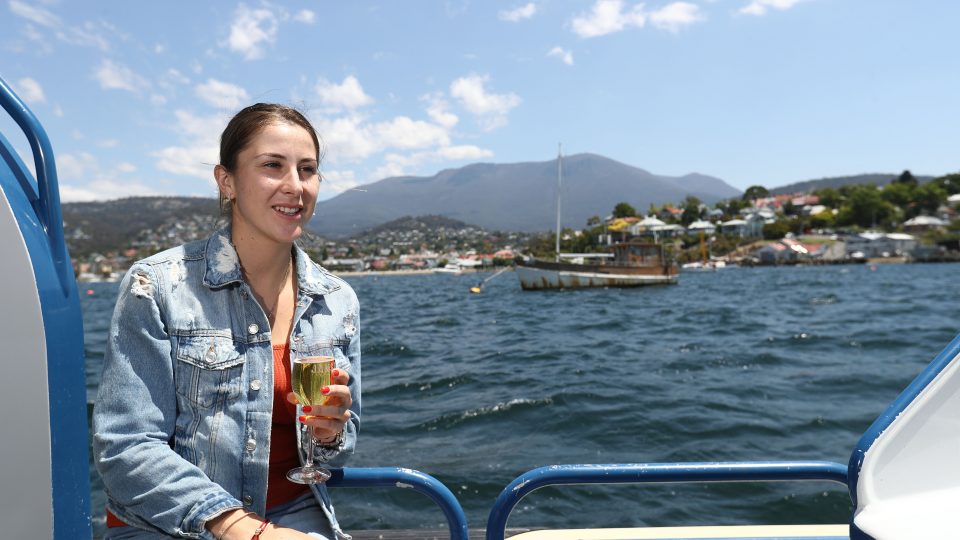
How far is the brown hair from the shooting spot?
163cm

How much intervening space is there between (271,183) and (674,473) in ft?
4.23

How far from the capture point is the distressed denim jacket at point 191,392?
4.48 feet

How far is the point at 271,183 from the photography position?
1623mm

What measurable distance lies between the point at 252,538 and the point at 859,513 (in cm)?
128

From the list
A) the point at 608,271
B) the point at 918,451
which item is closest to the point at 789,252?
the point at 608,271

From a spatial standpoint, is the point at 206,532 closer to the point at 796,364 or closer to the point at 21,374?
the point at 21,374

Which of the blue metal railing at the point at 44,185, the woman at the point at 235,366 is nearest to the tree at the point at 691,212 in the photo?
the woman at the point at 235,366

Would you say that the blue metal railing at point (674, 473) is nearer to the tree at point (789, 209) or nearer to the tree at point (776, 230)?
the tree at point (776, 230)

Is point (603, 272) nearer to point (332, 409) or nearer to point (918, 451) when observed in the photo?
point (918, 451)

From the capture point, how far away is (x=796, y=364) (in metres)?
11.6

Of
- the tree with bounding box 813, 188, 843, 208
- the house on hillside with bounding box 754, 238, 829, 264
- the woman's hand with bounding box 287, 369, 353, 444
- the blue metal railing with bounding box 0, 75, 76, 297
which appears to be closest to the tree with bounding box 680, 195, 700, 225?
the tree with bounding box 813, 188, 843, 208

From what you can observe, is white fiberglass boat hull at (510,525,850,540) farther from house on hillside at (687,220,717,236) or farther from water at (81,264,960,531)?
house on hillside at (687,220,717,236)

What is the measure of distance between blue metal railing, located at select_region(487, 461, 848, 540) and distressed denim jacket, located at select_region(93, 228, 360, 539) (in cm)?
50


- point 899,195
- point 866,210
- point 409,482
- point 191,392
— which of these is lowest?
point 409,482
